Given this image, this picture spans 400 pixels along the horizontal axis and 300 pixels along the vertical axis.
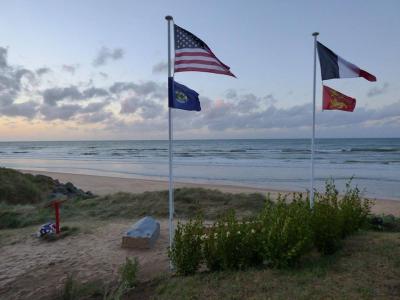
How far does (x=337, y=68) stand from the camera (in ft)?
23.0

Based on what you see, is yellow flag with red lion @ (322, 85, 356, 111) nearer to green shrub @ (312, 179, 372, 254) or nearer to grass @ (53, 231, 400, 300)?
green shrub @ (312, 179, 372, 254)

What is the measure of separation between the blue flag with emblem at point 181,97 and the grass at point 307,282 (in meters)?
2.35

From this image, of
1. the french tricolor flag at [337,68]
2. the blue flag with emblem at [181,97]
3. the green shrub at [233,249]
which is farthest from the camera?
the french tricolor flag at [337,68]

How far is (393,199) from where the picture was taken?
1516 centimetres

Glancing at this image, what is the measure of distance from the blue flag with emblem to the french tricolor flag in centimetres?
273

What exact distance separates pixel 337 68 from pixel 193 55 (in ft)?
9.64

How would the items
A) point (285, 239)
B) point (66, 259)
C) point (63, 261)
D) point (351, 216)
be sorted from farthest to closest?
point (66, 259)
point (63, 261)
point (351, 216)
point (285, 239)

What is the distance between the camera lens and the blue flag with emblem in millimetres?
5449

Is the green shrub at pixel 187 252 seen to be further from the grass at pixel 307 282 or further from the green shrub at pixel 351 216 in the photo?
the green shrub at pixel 351 216

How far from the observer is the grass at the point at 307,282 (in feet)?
14.1

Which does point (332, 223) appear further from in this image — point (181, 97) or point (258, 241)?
point (181, 97)

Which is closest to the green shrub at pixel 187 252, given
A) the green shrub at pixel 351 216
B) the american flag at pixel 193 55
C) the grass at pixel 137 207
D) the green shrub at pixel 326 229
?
the green shrub at pixel 326 229

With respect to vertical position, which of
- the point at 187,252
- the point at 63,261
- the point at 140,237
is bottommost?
the point at 63,261

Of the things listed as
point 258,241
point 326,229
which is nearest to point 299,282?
point 258,241
